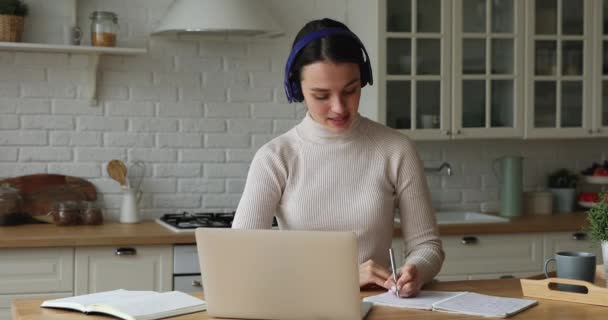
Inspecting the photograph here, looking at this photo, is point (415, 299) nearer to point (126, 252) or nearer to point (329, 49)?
point (329, 49)

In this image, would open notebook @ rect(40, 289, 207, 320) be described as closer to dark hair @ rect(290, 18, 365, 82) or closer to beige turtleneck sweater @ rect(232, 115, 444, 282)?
beige turtleneck sweater @ rect(232, 115, 444, 282)

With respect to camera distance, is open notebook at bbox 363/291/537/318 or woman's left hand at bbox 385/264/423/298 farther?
woman's left hand at bbox 385/264/423/298

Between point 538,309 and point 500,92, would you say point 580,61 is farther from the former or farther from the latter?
point 538,309

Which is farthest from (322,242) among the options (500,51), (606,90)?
(606,90)

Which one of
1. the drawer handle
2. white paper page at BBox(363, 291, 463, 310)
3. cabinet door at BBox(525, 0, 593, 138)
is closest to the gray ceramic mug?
white paper page at BBox(363, 291, 463, 310)

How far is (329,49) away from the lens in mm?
2520

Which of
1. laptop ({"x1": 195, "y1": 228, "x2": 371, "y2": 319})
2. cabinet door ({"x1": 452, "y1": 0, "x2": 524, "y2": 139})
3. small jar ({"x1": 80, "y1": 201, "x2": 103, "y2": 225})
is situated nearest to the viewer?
laptop ({"x1": 195, "y1": 228, "x2": 371, "y2": 319})

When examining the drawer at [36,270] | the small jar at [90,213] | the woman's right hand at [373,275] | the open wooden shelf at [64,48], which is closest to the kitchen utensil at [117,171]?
the small jar at [90,213]

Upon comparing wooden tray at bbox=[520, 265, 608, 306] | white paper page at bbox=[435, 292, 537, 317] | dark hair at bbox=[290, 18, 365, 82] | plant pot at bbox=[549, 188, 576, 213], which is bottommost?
white paper page at bbox=[435, 292, 537, 317]

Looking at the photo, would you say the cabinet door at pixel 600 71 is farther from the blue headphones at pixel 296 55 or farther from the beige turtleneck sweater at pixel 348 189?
the blue headphones at pixel 296 55

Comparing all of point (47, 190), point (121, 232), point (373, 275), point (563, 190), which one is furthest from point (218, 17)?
point (563, 190)

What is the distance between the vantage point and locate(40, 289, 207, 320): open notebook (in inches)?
85.0

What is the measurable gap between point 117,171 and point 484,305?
254cm

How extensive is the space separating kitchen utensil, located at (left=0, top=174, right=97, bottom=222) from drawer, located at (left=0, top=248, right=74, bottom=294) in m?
0.46
